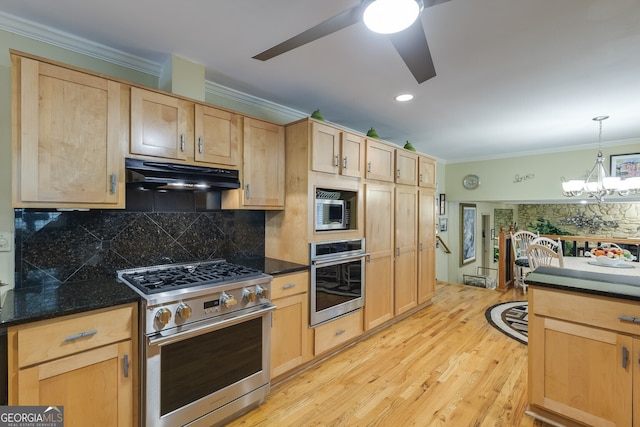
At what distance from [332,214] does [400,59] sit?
4.66ft

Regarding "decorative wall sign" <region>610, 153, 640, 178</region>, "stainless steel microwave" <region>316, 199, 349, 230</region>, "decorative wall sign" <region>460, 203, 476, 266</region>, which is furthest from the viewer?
"decorative wall sign" <region>460, 203, 476, 266</region>

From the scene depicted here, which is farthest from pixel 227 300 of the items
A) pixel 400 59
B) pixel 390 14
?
pixel 400 59

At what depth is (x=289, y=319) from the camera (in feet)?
7.91

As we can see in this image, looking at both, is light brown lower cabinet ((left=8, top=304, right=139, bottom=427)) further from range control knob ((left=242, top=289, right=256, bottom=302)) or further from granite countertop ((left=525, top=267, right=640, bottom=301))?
granite countertop ((left=525, top=267, right=640, bottom=301))

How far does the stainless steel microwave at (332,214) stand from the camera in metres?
2.71

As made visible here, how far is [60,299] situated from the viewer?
158cm

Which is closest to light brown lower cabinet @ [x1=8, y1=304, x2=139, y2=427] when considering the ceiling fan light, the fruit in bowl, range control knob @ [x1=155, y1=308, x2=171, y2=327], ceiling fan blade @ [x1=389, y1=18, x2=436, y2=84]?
range control knob @ [x1=155, y1=308, x2=171, y2=327]

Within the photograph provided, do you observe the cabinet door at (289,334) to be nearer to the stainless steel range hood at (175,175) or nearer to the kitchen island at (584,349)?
the stainless steel range hood at (175,175)

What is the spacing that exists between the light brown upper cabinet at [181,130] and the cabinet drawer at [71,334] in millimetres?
1006

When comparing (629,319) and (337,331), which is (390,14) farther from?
(337,331)

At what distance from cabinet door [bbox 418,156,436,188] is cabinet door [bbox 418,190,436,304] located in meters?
0.11

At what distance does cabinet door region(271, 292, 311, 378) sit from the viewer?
91.3 inches

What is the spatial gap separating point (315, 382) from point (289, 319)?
0.58 metres

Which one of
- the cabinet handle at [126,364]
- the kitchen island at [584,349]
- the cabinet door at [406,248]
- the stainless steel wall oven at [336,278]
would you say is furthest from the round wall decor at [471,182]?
the cabinet handle at [126,364]
